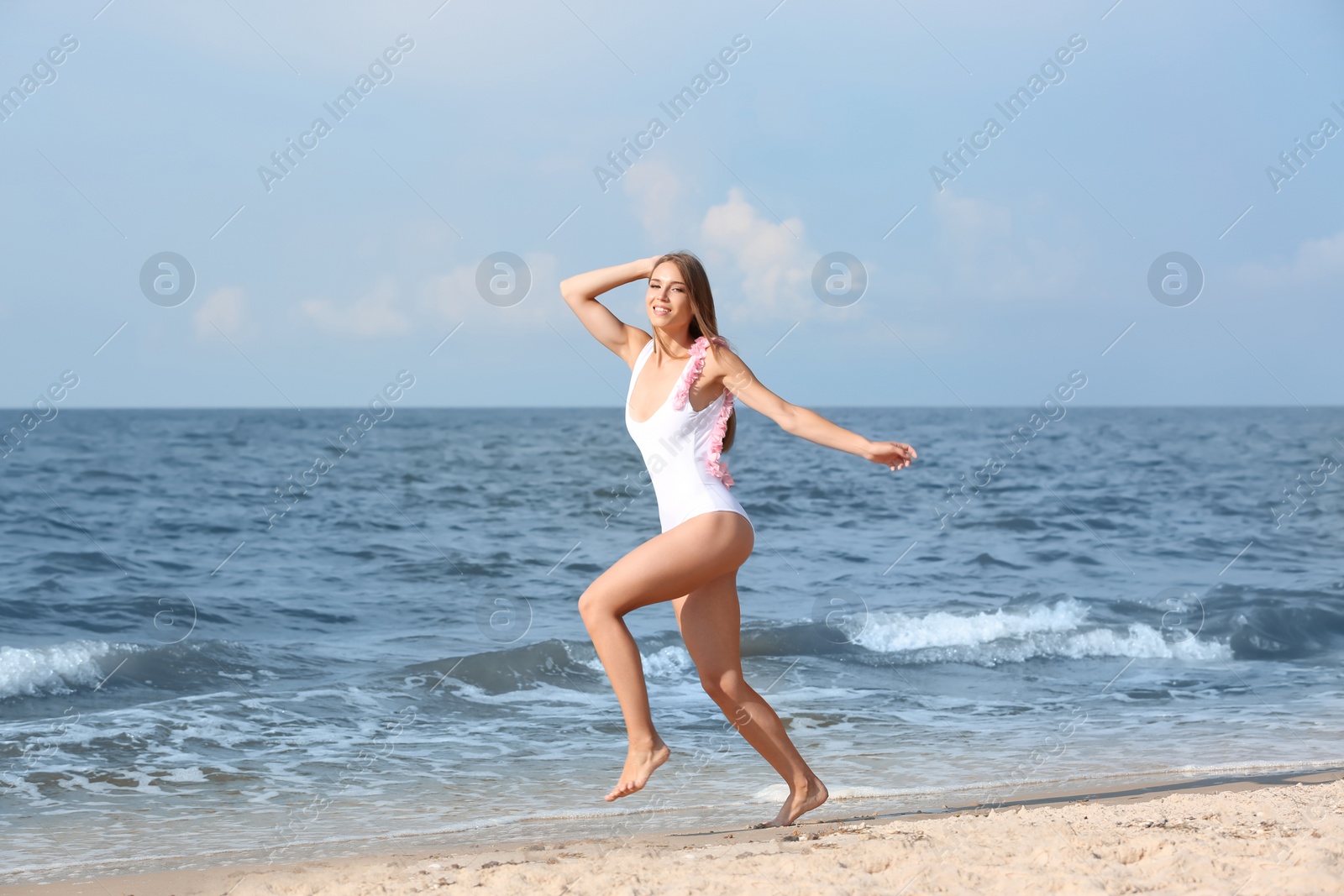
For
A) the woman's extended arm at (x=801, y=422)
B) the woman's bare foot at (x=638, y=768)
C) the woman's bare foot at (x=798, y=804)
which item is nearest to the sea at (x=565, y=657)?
the woman's bare foot at (x=798, y=804)

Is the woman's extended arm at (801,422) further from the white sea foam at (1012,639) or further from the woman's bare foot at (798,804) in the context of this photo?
the white sea foam at (1012,639)

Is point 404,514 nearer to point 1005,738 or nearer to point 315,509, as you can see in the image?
point 315,509

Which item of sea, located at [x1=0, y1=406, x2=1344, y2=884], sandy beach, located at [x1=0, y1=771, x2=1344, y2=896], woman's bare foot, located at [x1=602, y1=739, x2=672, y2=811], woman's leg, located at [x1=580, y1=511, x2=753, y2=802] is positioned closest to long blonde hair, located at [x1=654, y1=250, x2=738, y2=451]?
woman's leg, located at [x1=580, y1=511, x2=753, y2=802]

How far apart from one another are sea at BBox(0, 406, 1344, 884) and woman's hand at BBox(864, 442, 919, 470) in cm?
199

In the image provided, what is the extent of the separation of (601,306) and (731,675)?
1531mm

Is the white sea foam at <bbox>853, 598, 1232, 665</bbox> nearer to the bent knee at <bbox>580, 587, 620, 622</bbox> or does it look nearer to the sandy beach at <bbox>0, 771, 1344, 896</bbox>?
the sandy beach at <bbox>0, 771, 1344, 896</bbox>

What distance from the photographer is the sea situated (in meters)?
5.47

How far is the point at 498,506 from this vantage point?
20.2m

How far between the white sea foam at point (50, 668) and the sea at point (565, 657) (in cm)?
3

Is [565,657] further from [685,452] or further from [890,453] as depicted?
[890,453]

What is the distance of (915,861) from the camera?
3.70 meters

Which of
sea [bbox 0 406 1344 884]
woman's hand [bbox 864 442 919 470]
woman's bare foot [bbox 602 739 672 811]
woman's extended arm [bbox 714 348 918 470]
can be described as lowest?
sea [bbox 0 406 1344 884]

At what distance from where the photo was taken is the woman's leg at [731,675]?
4207 mm

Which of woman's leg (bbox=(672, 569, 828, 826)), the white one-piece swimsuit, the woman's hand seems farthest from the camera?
woman's leg (bbox=(672, 569, 828, 826))
